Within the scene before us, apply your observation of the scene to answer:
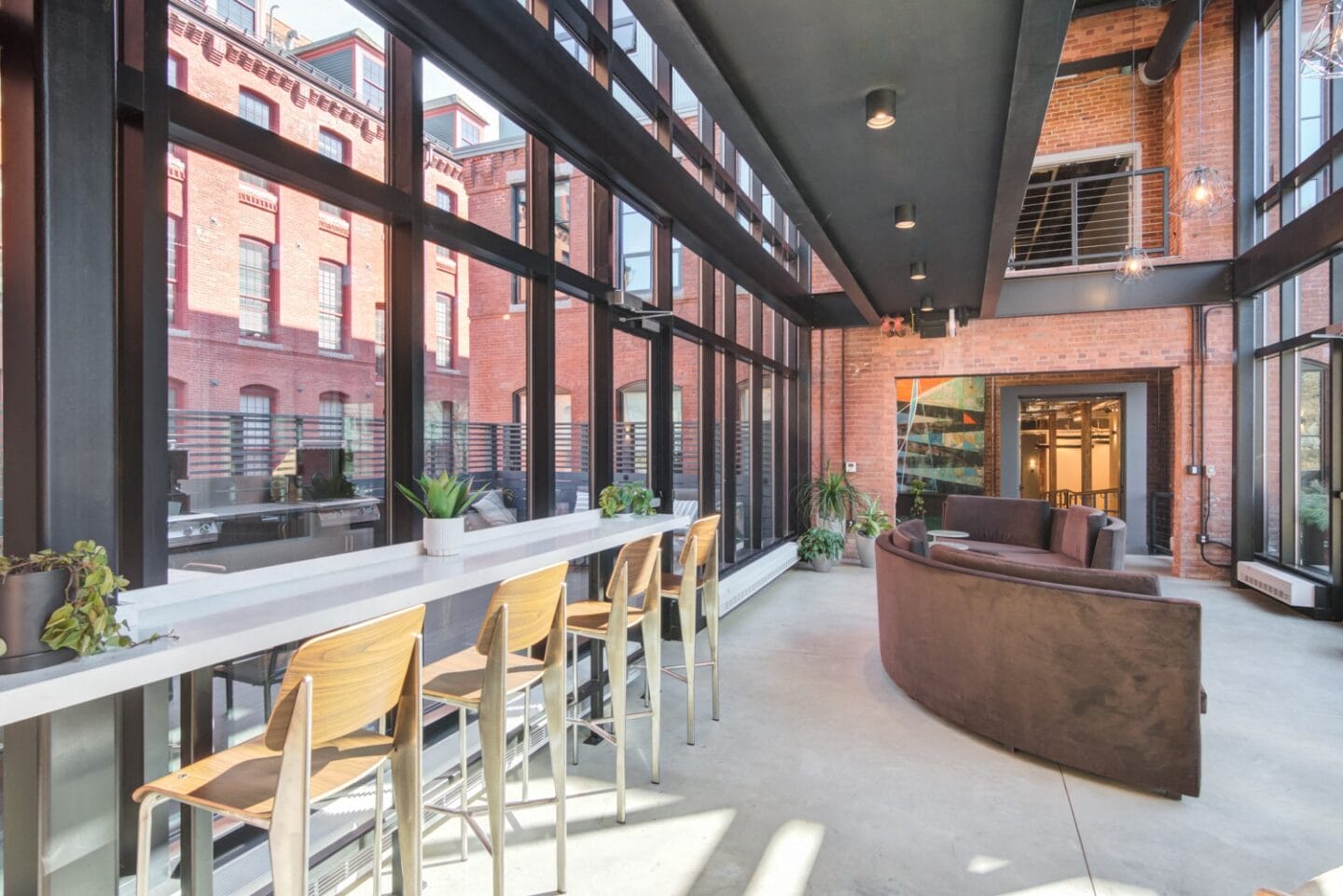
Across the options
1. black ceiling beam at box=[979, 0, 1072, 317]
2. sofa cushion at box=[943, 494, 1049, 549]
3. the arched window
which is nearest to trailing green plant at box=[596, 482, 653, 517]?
the arched window

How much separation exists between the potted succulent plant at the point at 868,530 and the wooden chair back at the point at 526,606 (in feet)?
20.6

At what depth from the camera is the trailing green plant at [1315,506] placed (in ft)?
19.0

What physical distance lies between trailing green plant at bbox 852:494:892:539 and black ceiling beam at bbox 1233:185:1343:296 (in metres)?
4.20

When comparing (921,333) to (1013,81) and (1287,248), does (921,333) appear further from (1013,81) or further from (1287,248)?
(1013,81)

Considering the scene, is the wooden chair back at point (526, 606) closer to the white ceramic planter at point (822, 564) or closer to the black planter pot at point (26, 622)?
the black planter pot at point (26, 622)

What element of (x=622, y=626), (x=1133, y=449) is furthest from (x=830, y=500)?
(x=622, y=626)

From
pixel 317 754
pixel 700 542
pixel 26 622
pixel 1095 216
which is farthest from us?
pixel 1095 216

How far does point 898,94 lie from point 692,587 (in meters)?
2.45

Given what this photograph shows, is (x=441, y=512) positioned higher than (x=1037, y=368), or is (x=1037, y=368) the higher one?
(x=1037, y=368)

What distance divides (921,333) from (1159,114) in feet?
12.4

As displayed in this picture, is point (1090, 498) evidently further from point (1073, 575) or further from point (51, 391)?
point (51, 391)

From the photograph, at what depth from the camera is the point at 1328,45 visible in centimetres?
269

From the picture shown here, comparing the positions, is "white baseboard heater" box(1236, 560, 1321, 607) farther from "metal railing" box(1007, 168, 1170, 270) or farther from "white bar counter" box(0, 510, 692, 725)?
"white bar counter" box(0, 510, 692, 725)

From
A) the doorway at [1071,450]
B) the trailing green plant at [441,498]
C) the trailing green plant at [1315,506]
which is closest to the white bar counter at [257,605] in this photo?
the trailing green plant at [441,498]
